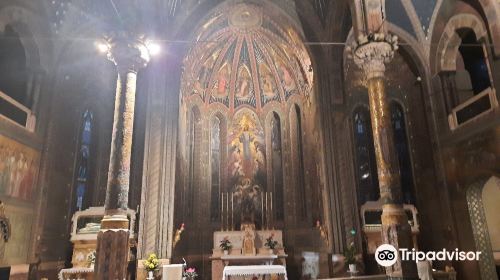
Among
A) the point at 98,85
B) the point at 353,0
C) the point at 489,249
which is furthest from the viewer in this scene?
the point at 98,85

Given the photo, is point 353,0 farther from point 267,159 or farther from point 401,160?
point 267,159

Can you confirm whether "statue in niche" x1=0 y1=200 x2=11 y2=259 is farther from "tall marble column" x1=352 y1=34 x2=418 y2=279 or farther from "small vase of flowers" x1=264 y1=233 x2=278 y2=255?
"tall marble column" x1=352 y1=34 x2=418 y2=279

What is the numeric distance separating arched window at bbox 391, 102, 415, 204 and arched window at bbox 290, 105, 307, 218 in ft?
13.4

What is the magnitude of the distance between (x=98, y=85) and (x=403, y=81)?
456 inches

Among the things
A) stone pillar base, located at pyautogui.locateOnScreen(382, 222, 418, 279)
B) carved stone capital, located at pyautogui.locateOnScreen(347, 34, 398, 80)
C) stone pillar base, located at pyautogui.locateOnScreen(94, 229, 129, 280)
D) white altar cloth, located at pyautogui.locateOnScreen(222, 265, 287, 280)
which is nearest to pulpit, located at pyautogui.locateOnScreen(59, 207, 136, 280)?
white altar cloth, located at pyautogui.locateOnScreen(222, 265, 287, 280)

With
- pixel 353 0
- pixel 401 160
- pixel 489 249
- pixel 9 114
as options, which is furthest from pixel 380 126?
pixel 9 114

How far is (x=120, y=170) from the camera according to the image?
6180 millimetres

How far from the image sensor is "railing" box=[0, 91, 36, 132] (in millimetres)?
9312

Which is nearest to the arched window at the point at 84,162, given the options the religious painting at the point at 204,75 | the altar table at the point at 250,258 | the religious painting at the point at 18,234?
the religious painting at the point at 18,234

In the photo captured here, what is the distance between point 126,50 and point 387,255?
19.6ft

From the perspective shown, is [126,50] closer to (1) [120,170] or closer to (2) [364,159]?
(1) [120,170]

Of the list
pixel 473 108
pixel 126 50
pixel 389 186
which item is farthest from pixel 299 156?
pixel 126 50

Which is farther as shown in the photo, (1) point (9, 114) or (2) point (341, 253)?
(2) point (341, 253)

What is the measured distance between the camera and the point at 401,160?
44.2ft
